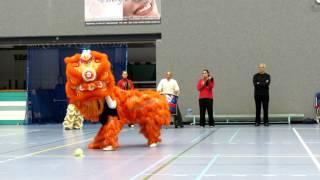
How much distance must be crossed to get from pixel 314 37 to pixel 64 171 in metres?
14.7

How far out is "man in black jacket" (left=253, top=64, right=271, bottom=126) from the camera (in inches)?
742

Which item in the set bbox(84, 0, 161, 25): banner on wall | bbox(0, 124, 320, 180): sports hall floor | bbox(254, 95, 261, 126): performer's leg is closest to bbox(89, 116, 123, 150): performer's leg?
bbox(0, 124, 320, 180): sports hall floor

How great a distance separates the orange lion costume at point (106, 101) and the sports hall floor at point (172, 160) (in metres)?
Result: 0.39

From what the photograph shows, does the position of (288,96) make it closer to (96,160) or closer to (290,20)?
(290,20)

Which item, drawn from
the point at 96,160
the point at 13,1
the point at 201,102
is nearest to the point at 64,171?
the point at 96,160

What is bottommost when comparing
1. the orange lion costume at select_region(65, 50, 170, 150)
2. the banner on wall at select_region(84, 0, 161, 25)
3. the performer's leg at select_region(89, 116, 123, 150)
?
the performer's leg at select_region(89, 116, 123, 150)

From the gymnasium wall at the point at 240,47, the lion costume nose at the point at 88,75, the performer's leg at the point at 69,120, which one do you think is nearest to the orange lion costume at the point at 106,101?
the lion costume nose at the point at 88,75

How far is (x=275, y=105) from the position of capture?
20.5 meters

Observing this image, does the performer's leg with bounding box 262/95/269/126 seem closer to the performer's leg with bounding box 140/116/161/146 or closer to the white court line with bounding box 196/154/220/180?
the performer's leg with bounding box 140/116/161/146

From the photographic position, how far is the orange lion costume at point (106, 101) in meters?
10.4

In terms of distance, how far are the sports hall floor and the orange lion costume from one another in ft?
1.29

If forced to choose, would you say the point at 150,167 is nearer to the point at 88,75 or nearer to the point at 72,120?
the point at 88,75

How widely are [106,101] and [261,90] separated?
9.40 metres

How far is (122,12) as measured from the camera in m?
21.4
